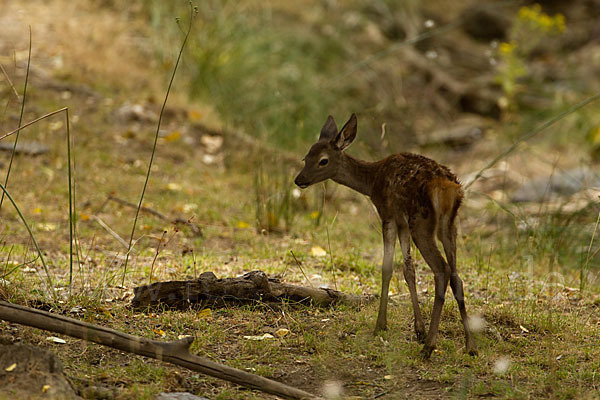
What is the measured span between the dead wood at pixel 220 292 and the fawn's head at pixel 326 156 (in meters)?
0.67

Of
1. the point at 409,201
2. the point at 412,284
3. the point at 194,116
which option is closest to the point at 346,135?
the point at 409,201

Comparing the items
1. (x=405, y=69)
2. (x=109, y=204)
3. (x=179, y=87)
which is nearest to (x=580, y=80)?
(x=405, y=69)

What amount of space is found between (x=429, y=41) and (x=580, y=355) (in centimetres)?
1105

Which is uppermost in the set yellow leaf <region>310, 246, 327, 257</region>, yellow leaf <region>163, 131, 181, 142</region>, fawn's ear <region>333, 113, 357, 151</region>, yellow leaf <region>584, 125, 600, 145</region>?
yellow leaf <region>584, 125, 600, 145</region>

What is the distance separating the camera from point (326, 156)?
4402 mm

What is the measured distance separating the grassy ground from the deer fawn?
0.97 ft

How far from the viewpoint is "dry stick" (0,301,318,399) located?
3209 mm

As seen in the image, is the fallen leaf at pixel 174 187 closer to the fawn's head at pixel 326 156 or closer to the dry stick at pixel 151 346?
the fawn's head at pixel 326 156

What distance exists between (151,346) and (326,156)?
1.67m

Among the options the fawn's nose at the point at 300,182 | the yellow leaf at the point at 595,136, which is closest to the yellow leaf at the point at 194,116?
the fawn's nose at the point at 300,182

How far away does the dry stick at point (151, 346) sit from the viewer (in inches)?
126

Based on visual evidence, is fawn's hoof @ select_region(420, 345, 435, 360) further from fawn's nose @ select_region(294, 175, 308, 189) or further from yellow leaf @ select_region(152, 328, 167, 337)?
yellow leaf @ select_region(152, 328, 167, 337)

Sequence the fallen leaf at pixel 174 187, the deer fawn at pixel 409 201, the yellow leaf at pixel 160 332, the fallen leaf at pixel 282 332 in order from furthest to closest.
Answer: the fallen leaf at pixel 174 187
the fallen leaf at pixel 282 332
the yellow leaf at pixel 160 332
the deer fawn at pixel 409 201

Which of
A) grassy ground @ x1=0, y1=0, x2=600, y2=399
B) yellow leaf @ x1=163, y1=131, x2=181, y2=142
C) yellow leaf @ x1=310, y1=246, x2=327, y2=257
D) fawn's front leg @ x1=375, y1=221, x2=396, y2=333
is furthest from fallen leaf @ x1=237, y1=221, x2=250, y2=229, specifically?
fawn's front leg @ x1=375, y1=221, x2=396, y2=333
